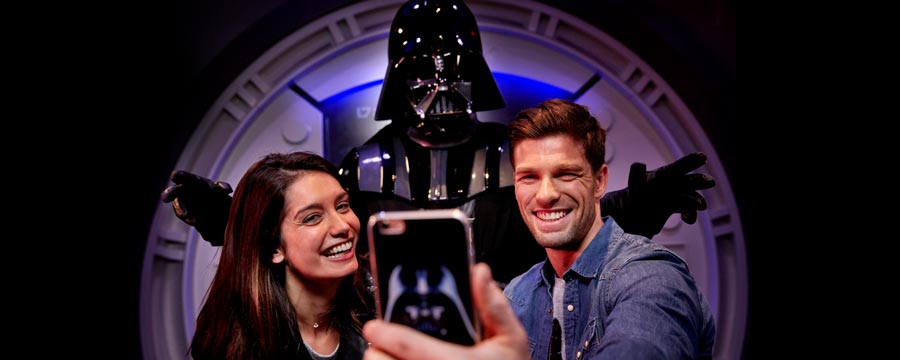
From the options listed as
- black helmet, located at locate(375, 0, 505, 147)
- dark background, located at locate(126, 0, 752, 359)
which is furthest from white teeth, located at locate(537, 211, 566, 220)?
dark background, located at locate(126, 0, 752, 359)

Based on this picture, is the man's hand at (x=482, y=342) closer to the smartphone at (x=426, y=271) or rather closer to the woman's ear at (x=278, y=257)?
the smartphone at (x=426, y=271)

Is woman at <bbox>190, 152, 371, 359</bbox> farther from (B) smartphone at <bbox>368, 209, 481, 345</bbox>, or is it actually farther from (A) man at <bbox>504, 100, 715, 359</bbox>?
(B) smartphone at <bbox>368, 209, 481, 345</bbox>

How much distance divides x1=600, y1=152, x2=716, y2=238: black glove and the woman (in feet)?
2.94

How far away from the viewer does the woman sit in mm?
1521

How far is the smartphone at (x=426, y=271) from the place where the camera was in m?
0.69

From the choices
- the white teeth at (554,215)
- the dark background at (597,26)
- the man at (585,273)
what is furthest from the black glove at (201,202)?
the white teeth at (554,215)

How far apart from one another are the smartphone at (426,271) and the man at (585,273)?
1.25 feet

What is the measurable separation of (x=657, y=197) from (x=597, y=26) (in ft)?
1.97

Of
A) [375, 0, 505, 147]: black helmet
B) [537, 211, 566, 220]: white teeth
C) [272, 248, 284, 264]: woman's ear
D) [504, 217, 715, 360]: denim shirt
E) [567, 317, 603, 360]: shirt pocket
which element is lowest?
Answer: [567, 317, 603, 360]: shirt pocket

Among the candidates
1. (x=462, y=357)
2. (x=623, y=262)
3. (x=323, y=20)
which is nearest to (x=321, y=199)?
(x=623, y=262)

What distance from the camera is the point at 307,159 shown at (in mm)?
1670

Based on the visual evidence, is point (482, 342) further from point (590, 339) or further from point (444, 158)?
→ point (444, 158)

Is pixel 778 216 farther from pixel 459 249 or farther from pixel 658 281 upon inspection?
pixel 459 249

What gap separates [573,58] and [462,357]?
1759mm
